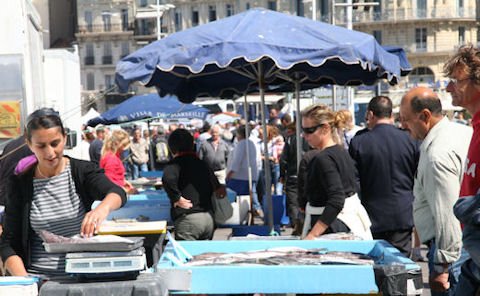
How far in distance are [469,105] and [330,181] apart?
2.27 metres

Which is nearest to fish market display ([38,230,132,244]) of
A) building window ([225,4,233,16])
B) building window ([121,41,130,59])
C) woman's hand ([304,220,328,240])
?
woman's hand ([304,220,328,240])

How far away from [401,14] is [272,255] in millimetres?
84648

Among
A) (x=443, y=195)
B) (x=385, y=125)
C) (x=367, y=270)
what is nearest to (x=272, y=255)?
(x=367, y=270)

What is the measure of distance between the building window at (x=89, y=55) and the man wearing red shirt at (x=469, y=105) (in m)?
102

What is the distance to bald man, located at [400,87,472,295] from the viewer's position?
5039mm

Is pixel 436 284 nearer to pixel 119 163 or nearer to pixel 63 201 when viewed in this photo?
pixel 63 201

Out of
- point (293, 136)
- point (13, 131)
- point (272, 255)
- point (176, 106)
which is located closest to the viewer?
point (272, 255)

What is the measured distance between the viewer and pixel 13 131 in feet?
40.1

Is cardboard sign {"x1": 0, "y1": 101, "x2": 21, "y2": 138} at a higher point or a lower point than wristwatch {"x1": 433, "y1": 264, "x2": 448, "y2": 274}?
higher

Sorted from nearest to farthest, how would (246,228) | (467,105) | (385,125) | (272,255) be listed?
(467,105)
(272,255)
(385,125)
(246,228)

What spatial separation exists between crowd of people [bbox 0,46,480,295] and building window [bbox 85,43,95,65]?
9642cm

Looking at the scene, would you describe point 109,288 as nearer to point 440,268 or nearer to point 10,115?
point 440,268

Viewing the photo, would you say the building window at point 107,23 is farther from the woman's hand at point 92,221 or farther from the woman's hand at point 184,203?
the woman's hand at point 92,221

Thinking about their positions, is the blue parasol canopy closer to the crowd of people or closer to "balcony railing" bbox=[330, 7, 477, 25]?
the crowd of people
